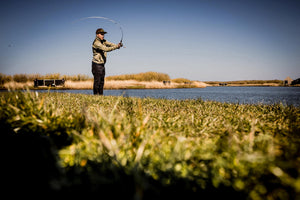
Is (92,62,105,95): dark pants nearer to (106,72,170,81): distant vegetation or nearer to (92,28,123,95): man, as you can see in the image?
(92,28,123,95): man

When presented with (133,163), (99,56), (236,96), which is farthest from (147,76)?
(133,163)

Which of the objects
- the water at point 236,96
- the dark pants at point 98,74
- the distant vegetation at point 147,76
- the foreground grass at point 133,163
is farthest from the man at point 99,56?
the distant vegetation at point 147,76

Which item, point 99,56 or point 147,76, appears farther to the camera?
point 147,76

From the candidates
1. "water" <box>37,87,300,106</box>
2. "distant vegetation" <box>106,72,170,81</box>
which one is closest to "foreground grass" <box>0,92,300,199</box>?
"water" <box>37,87,300,106</box>

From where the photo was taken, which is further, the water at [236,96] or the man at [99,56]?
the water at [236,96]

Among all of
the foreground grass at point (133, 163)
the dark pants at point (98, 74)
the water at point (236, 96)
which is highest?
the dark pants at point (98, 74)

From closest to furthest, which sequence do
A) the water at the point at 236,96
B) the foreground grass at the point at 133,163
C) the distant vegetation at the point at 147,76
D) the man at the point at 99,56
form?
the foreground grass at the point at 133,163, the man at the point at 99,56, the water at the point at 236,96, the distant vegetation at the point at 147,76

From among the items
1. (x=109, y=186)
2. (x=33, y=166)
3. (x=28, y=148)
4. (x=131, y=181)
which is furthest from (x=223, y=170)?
(x=28, y=148)

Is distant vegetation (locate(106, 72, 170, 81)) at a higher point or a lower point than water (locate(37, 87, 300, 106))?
higher

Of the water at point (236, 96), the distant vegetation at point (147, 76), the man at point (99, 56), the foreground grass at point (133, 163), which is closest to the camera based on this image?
the foreground grass at point (133, 163)

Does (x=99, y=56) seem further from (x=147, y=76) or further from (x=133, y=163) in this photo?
(x=147, y=76)

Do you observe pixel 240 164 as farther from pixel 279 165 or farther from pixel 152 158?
pixel 152 158

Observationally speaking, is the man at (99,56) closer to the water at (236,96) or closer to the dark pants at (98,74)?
the dark pants at (98,74)

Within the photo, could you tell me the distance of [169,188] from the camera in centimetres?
119
